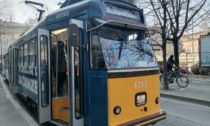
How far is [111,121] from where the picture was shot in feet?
16.2

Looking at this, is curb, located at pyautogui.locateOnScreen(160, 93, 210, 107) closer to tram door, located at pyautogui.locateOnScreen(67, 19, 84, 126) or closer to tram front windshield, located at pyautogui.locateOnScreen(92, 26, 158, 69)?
tram front windshield, located at pyautogui.locateOnScreen(92, 26, 158, 69)

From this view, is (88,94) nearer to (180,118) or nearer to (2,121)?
(180,118)

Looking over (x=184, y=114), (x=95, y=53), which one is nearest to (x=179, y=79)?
(x=184, y=114)

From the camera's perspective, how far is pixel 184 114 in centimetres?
805

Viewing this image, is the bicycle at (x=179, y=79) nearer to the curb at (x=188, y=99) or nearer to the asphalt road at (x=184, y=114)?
the curb at (x=188, y=99)

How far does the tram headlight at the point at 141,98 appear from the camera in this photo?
5461 millimetres

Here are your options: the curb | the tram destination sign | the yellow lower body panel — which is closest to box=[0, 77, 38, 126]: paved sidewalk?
the yellow lower body panel

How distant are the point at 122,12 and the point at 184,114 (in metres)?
4.09

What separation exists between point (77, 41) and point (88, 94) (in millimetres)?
1097

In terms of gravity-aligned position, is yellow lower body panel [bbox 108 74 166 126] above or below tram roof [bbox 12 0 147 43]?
below

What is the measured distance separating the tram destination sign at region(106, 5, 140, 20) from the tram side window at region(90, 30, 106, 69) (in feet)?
1.90

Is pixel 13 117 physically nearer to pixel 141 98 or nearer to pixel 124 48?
pixel 141 98

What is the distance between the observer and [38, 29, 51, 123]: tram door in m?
6.41

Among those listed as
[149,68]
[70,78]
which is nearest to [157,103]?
[149,68]
